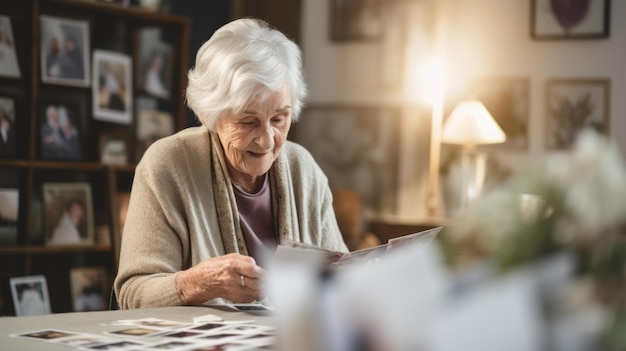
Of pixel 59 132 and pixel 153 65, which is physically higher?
pixel 153 65

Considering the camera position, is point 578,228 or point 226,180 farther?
point 226,180

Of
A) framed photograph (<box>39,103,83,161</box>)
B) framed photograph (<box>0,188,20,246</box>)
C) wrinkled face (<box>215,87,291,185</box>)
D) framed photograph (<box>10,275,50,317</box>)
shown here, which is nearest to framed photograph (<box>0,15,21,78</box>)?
framed photograph (<box>39,103,83,161</box>)

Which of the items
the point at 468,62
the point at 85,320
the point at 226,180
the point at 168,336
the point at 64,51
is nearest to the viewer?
the point at 168,336

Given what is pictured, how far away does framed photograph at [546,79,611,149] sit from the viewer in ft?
17.0

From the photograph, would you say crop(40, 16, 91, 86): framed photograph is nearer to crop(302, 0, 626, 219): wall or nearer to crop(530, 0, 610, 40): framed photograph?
crop(302, 0, 626, 219): wall

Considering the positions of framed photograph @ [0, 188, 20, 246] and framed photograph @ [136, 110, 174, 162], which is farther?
framed photograph @ [136, 110, 174, 162]

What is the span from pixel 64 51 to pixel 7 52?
1.00 feet

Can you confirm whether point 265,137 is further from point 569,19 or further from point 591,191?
point 569,19

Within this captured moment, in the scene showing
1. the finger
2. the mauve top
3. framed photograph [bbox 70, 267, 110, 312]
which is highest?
the mauve top

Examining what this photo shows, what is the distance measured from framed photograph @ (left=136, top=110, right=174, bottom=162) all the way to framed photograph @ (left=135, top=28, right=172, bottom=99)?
0.38ft

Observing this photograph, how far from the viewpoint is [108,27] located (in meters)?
4.80

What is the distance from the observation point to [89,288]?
461cm

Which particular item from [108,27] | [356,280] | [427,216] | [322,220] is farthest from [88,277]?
[356,280]

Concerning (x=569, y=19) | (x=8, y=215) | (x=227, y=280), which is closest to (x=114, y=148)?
(x=8, y=215)
